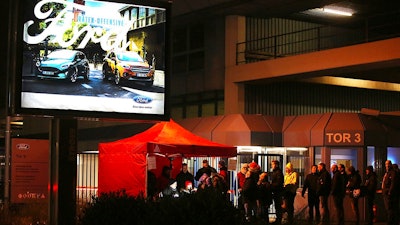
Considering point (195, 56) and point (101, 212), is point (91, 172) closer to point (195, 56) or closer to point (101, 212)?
point (195, 56)

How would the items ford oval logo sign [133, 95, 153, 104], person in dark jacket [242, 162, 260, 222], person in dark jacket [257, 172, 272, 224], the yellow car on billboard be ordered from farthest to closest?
1. person in dark jacket [257, 172, 272, 224]
2. person in dark jacket [242, 162, 260, 222]
3. ford oval logo sign [133, 95, 153, 104]
4. the yellow car on billboard

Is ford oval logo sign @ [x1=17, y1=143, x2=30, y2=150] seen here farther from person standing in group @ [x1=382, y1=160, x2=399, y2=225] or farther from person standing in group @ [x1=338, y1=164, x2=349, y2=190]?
person standing in group @ [x1=382, y1=160, x2=399, y2=225]

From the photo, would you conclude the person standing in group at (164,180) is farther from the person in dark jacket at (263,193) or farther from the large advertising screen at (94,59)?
the large advertising screen at (94,59)

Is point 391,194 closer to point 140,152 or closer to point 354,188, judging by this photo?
point 354,188

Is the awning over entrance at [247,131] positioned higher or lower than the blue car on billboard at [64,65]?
lower

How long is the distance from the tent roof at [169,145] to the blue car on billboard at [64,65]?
496 cm

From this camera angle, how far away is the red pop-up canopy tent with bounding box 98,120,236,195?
Answer: 20.0 m

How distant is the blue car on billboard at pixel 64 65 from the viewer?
580 inches

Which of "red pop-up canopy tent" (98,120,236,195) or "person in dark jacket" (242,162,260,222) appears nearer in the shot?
"red pop-up canopy tent" (98,120,236,195)

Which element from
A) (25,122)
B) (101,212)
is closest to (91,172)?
(25,122)

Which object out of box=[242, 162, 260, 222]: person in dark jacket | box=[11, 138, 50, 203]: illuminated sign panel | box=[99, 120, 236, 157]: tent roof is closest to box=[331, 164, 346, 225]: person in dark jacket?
box=[242, 162, 260, 222]: person in dark jacket

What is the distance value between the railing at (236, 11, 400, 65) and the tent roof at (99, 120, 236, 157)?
26.2 ft

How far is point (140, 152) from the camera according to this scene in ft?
65.5

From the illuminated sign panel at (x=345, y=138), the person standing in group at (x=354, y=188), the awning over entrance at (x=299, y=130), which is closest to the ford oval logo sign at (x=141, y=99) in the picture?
the person standing in group at (x=354, y=188)
